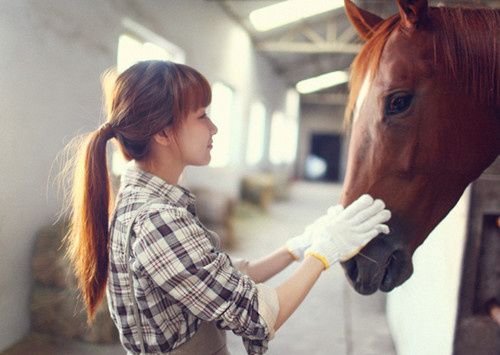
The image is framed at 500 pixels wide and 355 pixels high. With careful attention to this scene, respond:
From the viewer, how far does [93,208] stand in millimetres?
612

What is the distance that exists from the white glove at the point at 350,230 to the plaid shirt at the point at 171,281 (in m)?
0.12

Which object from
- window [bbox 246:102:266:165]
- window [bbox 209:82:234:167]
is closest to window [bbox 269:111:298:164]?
window [bbox 246:102:266:165]

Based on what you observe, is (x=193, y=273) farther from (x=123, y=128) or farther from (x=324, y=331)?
(x=324, y=331)

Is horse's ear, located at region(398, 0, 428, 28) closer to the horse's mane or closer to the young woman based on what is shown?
the horse's mane

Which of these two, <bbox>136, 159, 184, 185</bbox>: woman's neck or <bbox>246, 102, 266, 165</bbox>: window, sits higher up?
<bbox>246, 102, 266, 165</bbox>: window

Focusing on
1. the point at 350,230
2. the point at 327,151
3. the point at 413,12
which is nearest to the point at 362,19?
the point at 413,12

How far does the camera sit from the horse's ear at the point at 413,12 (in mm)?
648

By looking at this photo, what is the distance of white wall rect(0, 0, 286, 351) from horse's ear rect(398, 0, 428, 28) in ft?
2.06

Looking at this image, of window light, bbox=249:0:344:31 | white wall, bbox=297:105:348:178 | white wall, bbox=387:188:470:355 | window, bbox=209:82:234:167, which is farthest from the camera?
white wall, bbox=297:105:348:178

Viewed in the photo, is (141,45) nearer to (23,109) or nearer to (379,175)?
(23,109)

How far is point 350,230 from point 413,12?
38cm

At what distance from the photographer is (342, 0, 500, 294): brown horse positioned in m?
0.67

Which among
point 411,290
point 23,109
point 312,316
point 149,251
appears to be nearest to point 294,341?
point 312,316

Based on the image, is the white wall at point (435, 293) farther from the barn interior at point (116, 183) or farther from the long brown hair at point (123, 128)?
the long brown hair at point (123, 128)
